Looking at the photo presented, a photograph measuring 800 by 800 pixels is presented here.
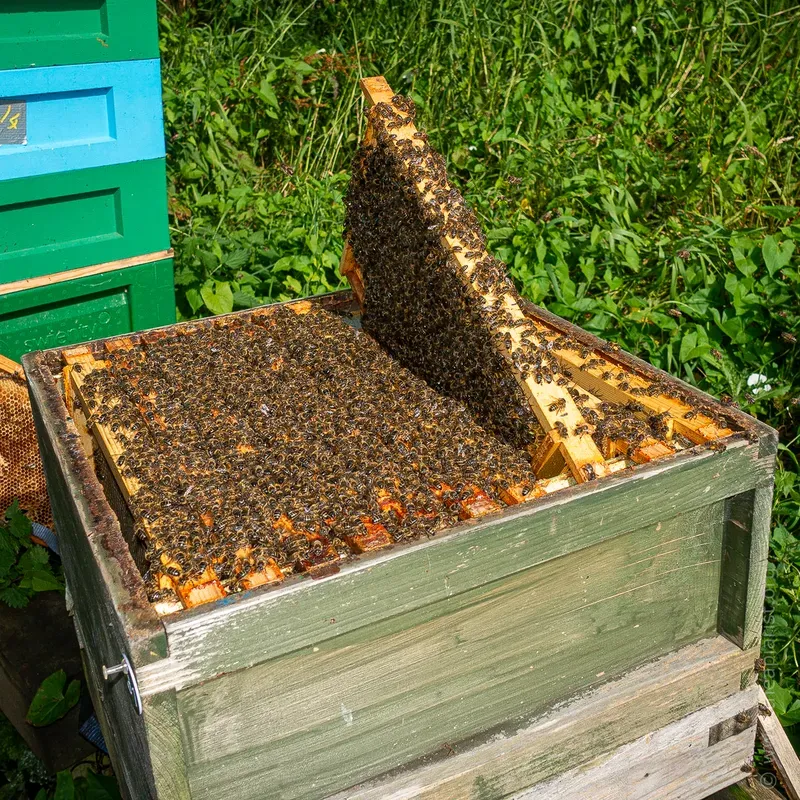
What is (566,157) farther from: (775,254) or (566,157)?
(775,254)

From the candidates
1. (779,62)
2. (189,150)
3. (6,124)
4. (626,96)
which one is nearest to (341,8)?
(189,150)

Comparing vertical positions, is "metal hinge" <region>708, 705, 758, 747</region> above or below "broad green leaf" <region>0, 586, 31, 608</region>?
above

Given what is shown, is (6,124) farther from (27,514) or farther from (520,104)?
(520,104)

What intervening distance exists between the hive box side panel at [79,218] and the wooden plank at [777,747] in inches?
116

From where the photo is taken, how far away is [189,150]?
224 inches

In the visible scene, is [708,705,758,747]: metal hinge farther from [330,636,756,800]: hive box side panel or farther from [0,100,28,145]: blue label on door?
[0,100,28,145]: blue label on door

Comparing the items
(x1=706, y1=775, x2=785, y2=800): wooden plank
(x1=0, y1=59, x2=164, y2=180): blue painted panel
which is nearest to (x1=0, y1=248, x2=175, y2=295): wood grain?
(x1=0, y1=59, x2=164, y2=180): blue painted panel

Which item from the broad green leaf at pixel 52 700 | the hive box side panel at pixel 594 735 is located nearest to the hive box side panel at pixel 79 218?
the broad green leaf at pixel 52 700

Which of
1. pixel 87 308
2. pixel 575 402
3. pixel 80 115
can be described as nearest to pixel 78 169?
pixel 80 115

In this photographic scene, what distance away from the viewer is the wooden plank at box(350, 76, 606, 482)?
1.79 meters

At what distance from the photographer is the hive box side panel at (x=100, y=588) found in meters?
1.41

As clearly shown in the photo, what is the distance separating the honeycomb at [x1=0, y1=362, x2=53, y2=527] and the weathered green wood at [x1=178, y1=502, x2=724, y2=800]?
6.59ft

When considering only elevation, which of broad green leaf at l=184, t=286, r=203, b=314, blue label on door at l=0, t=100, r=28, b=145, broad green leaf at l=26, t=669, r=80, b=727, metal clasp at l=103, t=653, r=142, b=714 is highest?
blue label on door at l=0, t=100, r=28, b=145

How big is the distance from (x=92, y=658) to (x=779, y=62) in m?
5.20
